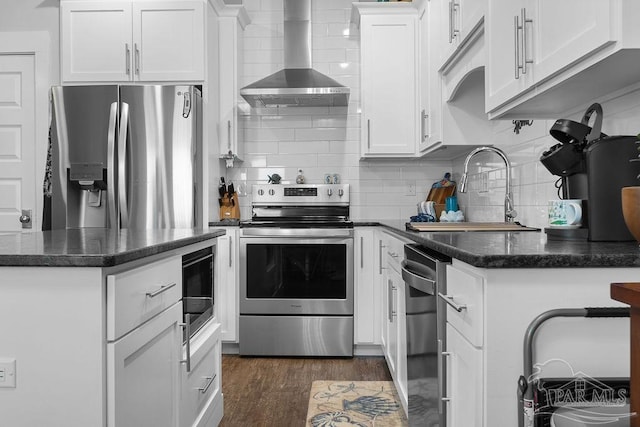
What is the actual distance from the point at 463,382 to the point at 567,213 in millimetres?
595

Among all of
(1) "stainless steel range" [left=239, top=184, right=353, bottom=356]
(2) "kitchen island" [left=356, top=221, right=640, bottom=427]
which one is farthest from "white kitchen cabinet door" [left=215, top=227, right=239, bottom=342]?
(2) "kitchen island" [left=356, top=221, right=640, bottom=427]

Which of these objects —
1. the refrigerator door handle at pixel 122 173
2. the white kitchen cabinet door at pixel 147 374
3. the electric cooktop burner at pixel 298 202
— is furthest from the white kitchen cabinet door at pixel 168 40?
the white kitchen cabinet door at pixel 147 374

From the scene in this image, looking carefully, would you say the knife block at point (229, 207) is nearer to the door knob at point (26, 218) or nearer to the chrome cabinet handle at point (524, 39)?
the door knob at point (26, 218)

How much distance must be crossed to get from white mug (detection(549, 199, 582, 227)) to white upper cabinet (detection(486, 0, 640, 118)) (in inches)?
13.8

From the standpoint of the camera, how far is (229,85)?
153 inches

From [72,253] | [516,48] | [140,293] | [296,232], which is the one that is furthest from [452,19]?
[72,253]

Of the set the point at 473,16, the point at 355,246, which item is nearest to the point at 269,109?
the point at 355,246

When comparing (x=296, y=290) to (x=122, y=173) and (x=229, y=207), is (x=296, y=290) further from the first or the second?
(x=122, y=173)

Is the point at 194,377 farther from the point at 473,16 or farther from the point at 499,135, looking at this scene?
the point at 499,135

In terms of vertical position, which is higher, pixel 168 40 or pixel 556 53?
pixel 168 40

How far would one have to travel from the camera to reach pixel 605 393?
105 cm

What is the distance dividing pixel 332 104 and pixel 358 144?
0.38 meters

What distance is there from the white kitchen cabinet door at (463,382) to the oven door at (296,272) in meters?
2.02

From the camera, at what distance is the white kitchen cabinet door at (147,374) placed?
49.0 inches
